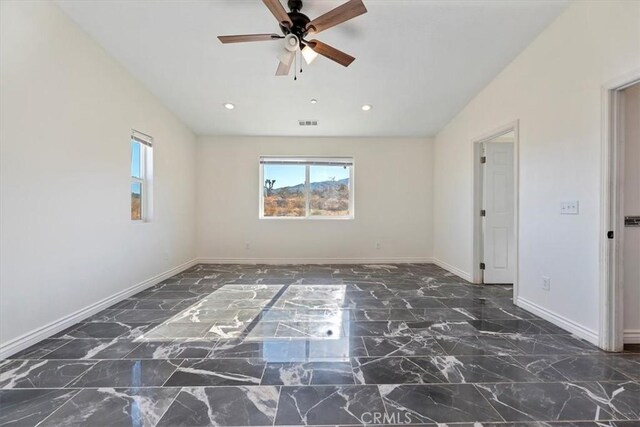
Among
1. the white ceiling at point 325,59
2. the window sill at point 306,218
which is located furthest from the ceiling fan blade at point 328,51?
the window sill at point 306,218

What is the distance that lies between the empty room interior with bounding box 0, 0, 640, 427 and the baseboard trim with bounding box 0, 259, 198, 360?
2cm

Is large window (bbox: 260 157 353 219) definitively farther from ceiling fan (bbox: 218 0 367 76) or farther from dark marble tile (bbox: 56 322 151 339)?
dark marble tile (bbox: 56 322 151 339)

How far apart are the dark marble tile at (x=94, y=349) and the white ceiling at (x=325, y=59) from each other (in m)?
2.78

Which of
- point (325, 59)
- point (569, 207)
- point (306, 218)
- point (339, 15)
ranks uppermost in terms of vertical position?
point (325, 59)

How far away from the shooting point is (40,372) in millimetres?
1803

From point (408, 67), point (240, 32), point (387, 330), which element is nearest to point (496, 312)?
point (387, 330)

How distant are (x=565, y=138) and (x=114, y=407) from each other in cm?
383

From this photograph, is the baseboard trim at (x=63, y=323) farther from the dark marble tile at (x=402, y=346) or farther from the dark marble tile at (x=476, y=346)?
the dark marble tile at (x=476, y=346)

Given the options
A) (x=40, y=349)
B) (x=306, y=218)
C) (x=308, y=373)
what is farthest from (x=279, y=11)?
(x=306, y=218)

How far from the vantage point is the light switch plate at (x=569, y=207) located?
236cm

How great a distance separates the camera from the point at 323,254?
5.53 m

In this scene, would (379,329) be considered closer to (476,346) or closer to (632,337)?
(476,346)

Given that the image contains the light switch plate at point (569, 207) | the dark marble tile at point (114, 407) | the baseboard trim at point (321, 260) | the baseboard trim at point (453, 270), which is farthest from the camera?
the baseboard trim at point (321, 260)

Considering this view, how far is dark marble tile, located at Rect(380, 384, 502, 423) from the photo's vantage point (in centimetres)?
144
